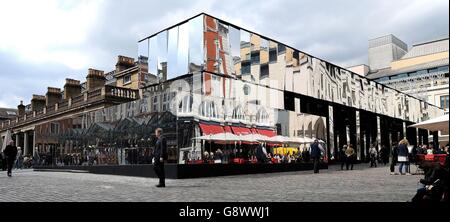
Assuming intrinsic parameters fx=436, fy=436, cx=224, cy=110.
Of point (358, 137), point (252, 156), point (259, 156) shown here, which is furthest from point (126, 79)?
point (252, 156)

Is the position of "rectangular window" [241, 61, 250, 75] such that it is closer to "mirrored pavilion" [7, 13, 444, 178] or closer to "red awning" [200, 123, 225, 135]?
"mirrored pavilion" [7, 13, 444, 178]

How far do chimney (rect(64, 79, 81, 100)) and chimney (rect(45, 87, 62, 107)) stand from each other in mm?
6030

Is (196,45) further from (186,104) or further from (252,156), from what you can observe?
(252,156)

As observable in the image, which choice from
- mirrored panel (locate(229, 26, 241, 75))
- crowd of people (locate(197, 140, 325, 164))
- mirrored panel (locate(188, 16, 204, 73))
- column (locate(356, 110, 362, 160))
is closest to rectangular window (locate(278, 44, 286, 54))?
mirrored panel (locate(229, 26, 241, 75))

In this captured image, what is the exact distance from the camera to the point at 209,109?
57.2ft

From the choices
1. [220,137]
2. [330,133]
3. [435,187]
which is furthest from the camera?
[330,133]

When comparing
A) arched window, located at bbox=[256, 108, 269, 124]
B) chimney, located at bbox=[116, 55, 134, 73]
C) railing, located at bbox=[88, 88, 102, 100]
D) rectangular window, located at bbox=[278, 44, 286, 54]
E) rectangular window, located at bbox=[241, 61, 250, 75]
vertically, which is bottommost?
arched window, located at bbox=[256, 108, 269, 124]

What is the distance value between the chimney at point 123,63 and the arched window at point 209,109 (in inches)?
946

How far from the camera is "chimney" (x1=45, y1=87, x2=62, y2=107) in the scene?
50.8 m

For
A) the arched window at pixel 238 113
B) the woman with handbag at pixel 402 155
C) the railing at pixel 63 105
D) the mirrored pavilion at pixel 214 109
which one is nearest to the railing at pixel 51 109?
the railing at pixel 63 105

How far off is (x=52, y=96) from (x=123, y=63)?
15.7 meters

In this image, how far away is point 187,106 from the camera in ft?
54.3

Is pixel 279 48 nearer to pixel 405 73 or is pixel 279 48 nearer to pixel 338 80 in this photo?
pixel 338 80

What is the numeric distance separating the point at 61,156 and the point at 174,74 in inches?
442
